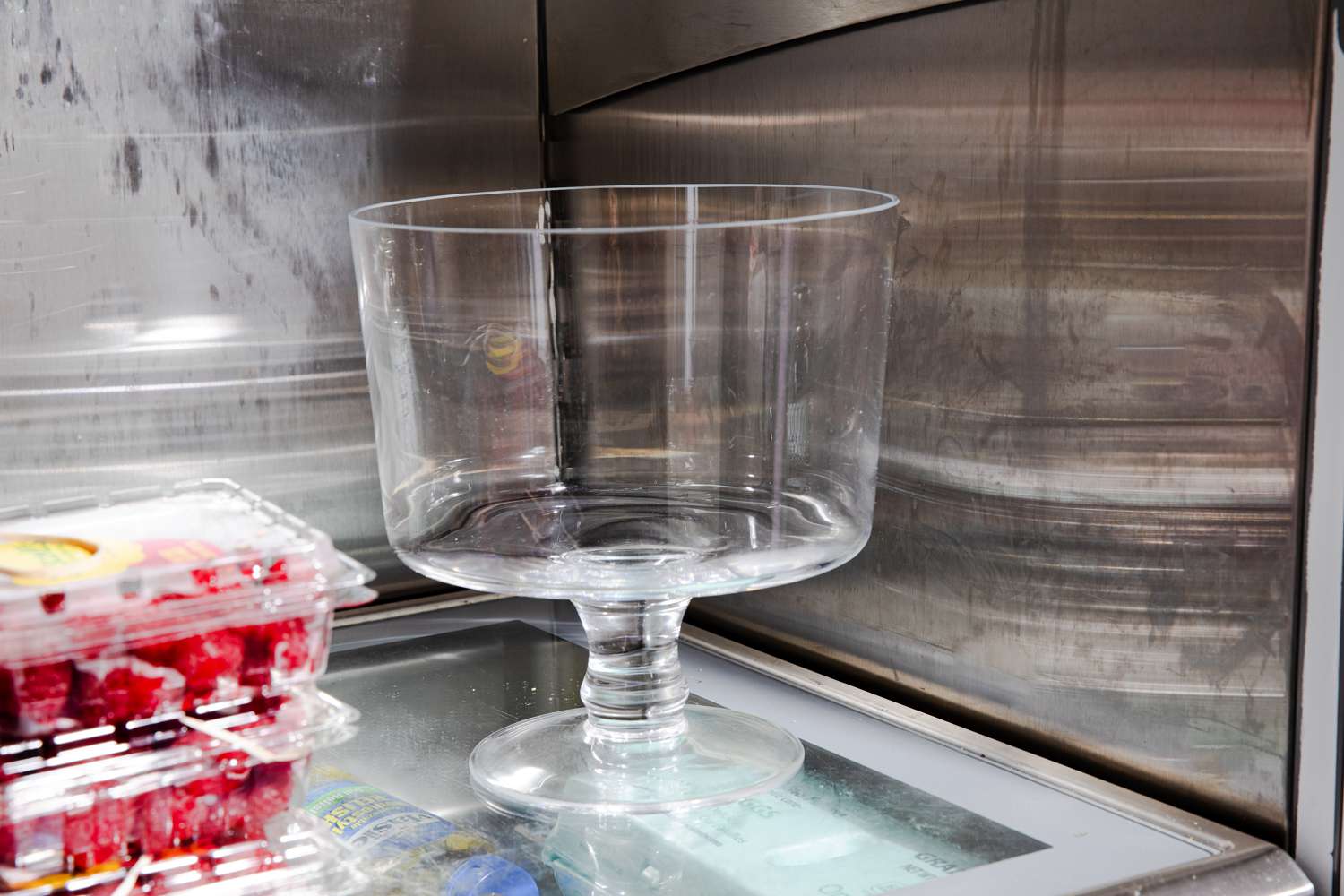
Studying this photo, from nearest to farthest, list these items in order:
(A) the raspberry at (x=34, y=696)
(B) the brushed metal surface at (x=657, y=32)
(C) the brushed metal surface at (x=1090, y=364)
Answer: (A) the raspberry at (x=34, y=696) → (C) the brushed metal surface at (x=1090, y=364) → (B) the brushed metal surface at (x=657, y=32)

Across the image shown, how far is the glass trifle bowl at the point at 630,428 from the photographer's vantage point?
1.91ft

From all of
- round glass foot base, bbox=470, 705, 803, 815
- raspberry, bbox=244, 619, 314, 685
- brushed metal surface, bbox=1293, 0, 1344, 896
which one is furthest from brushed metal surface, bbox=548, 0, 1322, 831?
raspberry, bbox=244, 619, 314, 685

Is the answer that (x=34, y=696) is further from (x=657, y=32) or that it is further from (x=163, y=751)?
(x=657, y=32)

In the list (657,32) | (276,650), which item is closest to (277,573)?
(276,650)

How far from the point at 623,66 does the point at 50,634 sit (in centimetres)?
53

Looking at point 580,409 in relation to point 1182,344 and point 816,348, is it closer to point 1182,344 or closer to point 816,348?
point 816,348

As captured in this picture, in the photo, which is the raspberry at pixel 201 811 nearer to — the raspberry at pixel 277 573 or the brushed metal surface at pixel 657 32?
the raspberry at pixel 277 573

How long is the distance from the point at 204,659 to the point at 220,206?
422 mm

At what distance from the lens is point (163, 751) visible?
50cm

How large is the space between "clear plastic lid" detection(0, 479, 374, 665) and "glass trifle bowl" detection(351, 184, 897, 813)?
0.09 metres

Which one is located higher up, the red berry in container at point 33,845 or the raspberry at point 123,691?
the raspberry at point 123,691

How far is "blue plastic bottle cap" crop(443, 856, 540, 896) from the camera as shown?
0.54 m

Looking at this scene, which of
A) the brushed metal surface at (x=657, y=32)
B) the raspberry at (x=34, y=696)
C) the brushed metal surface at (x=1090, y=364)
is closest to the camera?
the raspberry at (x=34, y=696)

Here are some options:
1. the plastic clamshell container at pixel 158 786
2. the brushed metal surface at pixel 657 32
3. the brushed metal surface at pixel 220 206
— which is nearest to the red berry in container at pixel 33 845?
the plastic clamshell container at pixel 158 786
